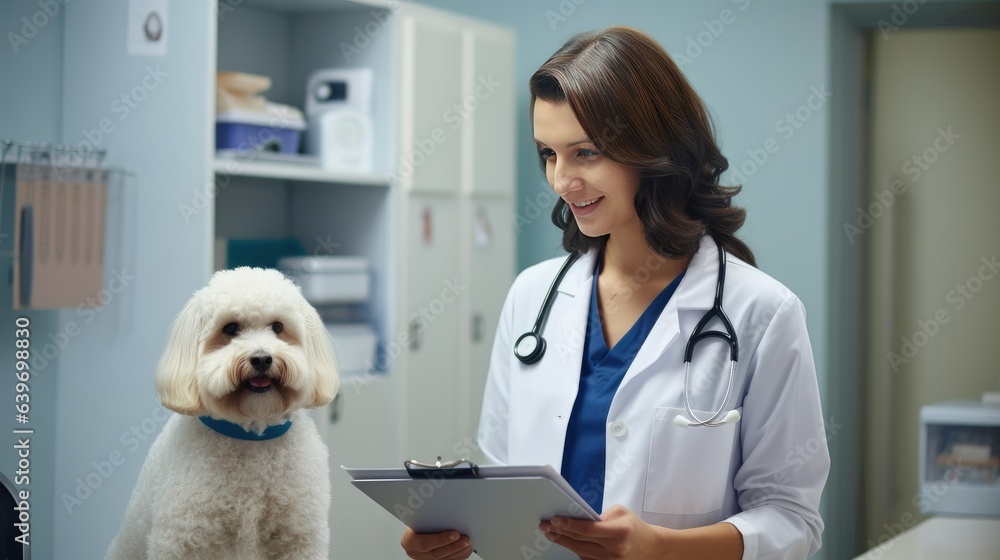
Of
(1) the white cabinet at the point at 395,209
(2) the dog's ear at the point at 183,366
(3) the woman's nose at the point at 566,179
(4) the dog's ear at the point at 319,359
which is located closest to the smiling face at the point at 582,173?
(3) the woman's nose at the point at 566,179

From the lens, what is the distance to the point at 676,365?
1.48m

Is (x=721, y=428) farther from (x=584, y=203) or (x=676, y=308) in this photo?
(x=584, y=203)

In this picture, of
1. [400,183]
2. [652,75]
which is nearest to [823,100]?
[400,183]

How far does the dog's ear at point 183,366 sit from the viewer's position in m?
1.27

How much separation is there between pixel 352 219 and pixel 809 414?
7.30ft

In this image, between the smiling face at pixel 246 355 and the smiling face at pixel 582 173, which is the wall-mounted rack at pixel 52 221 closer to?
the smiling face at pixel 246 355

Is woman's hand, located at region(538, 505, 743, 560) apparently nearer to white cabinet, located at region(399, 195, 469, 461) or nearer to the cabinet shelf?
the cabinet shelf

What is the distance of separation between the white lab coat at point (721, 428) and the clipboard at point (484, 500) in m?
0.17

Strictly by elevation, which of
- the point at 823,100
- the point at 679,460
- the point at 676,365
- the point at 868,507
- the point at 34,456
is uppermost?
the point at 823,100

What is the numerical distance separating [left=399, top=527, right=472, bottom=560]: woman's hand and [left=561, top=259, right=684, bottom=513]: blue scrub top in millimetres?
211

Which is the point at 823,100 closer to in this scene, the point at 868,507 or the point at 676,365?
the point at 868,507

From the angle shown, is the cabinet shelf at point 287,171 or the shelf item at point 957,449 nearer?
the cabinet shelf at point 287,171

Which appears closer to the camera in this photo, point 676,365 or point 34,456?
point 676,365

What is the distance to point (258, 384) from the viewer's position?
49.8 inches
